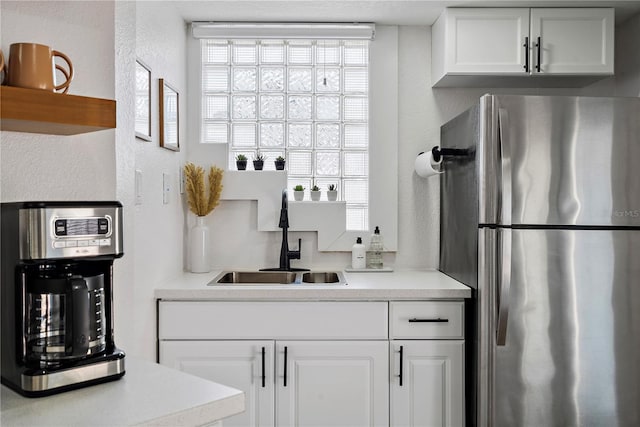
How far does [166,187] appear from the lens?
2582mm

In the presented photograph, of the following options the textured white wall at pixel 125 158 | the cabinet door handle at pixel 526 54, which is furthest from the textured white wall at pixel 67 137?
the cabinet door handle at pixel 526 54

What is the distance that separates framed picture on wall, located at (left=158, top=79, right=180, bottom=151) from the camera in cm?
250

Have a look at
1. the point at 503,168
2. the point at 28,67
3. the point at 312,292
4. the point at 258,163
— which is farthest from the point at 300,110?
the point at 28,67

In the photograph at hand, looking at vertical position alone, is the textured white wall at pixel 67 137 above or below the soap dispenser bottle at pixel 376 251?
above

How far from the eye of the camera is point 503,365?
91.7 inches

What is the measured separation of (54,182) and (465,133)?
1.73 metres

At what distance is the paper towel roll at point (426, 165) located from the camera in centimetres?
277

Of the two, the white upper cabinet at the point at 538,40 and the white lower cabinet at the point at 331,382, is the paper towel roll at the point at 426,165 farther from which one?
the white lower cabinet at the point at 331,382

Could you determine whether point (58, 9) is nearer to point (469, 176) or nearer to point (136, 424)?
point (136, 424)

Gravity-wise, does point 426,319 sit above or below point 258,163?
below

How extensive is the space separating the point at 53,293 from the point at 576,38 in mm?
2543

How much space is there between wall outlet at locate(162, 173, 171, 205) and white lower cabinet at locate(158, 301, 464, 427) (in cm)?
45

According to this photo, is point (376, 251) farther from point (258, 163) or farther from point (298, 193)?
point (258, 163)

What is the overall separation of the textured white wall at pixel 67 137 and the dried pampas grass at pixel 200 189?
1.20 m
